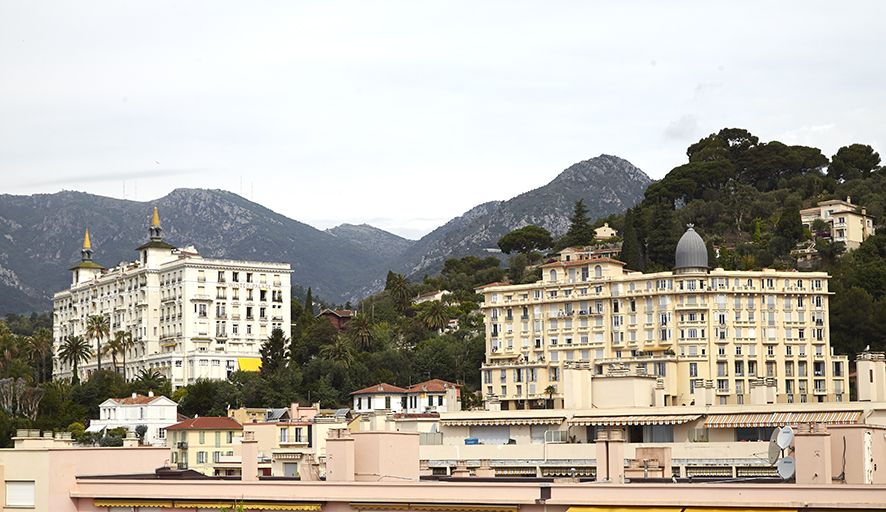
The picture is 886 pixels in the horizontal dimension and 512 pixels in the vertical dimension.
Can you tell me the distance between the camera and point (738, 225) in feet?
625

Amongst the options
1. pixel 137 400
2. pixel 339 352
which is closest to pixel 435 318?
pixel 339 352

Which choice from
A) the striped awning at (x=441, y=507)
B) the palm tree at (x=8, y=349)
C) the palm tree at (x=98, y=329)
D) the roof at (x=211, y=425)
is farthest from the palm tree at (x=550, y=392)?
the striped awning at (x=441, y=507)

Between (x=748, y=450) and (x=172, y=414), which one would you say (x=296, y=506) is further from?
(x=172, y=414)

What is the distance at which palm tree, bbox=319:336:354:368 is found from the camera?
15175 cm

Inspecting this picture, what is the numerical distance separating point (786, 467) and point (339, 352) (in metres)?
128

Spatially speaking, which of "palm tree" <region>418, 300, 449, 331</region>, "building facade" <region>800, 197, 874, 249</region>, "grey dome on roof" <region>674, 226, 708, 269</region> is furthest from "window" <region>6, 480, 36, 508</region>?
"building facade" <region>800, 197, 874, 249</region>

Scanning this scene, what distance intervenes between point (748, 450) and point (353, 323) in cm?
11013

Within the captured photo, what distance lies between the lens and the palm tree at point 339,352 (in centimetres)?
15175

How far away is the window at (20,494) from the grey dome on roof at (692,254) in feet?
366

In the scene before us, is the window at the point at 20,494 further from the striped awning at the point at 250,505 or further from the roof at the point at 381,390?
the roof at the point at 381,390

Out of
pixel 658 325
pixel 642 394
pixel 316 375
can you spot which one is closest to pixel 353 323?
pixel 316 375

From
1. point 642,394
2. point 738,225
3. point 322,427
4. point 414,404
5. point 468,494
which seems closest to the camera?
point 468,494

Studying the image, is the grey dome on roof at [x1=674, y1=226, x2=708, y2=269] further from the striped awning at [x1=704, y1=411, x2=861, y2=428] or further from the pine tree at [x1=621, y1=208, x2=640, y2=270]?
the striped awning at [x1=704, y1=411, x2=861, y2=428]

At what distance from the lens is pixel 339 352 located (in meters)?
153
